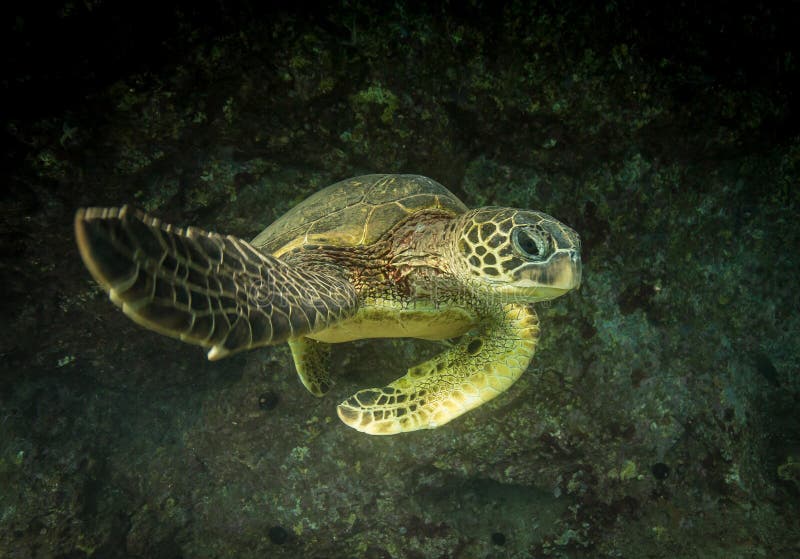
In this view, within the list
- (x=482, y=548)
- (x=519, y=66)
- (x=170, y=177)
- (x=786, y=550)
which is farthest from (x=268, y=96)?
(x=786, y=550)

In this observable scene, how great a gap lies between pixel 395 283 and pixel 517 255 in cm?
68

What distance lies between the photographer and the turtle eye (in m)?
1.79

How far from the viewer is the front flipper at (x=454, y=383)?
6.72 feet

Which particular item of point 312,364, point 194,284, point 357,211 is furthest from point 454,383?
point 194,284

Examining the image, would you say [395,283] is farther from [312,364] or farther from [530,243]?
[312,364]

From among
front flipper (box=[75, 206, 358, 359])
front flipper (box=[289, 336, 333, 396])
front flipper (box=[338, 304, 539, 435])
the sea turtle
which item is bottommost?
front flipper (box=[289, 336, 333, 396])

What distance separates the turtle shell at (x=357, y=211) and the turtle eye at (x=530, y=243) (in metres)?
0.66

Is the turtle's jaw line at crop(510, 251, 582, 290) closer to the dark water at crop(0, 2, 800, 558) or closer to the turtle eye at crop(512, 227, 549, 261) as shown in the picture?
the turtle eye at crop(512, 227, 549, 261)

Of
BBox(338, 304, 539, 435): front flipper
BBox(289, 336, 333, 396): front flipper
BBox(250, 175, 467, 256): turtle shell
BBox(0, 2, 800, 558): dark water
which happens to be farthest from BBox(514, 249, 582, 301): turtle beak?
BBox(289, 336, 333, 396): front flipper

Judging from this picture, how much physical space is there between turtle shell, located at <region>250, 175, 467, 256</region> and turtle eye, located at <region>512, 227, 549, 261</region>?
0.66 metres

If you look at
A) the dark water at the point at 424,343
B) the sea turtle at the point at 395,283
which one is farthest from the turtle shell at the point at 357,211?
the dark water at the point at 424,343

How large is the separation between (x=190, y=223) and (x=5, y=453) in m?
2.76

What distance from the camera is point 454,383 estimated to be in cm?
224

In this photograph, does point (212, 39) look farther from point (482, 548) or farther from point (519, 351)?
point (482, 548)
